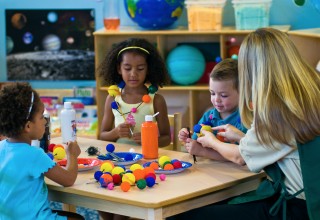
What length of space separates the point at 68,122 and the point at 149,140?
0.39 metres

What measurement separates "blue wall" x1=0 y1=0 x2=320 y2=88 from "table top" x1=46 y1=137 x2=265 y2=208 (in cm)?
224

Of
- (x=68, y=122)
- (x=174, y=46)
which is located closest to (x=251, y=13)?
(x=174, y=46)

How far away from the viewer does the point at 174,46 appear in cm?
511

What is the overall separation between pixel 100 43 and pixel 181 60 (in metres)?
0.61

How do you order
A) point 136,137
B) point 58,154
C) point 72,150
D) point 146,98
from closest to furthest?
point 72,150, point 58,154, point 136,137, point 146,98

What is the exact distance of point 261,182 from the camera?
2.74 metres

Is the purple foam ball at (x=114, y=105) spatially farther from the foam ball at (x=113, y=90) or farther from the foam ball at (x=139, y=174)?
the foam ball at (x=139, y=174)

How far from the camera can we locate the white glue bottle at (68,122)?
10.2ft

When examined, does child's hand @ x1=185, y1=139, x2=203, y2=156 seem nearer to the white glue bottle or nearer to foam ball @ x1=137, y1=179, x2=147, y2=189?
foam ball @ x1=137, y1=179, x2=147, y2=189

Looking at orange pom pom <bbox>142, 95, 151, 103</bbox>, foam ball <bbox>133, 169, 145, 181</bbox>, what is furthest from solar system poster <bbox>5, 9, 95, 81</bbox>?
foam ball <bbox>133, 169, 145, 181</bbox>

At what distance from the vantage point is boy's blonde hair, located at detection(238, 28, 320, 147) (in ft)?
8.01

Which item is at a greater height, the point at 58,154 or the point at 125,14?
the point at 125,14

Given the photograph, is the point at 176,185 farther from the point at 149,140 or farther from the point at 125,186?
the point at 149,140

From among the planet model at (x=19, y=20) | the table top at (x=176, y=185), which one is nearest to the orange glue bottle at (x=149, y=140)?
the table top at (x=176, y=185)
